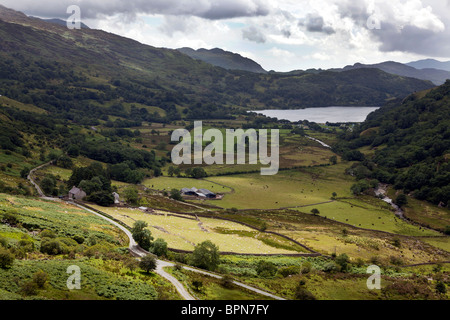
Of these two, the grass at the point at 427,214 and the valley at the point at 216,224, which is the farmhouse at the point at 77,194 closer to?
the valley at the point at 216,224

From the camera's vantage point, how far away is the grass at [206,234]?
69062 mm

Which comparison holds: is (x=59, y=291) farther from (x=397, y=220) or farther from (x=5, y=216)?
(x=397, y=220)

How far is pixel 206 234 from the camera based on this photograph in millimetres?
75812

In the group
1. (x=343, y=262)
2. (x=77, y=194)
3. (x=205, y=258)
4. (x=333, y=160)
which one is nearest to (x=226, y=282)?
(x=205, y=258)

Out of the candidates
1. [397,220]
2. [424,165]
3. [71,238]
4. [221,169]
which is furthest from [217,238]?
[424,165]

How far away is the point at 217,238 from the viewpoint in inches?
2908

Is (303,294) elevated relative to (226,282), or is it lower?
lower

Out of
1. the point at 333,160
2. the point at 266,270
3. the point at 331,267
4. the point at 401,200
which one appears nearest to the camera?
the point at 266,270

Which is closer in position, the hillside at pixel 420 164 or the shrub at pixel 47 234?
the shrub at pixel 47 234

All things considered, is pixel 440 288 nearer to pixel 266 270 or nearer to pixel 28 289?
pixel 266 270

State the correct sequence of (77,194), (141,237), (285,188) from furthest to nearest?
(285,188) → (77,194) → (141,237)

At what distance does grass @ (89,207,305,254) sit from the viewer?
69062 mm

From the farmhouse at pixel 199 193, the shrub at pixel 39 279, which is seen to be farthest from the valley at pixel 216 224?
the farmhouse at pixel 199 193
